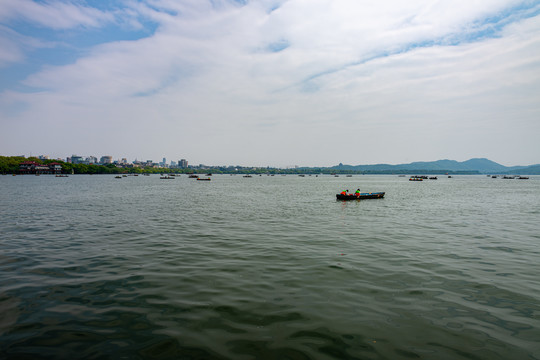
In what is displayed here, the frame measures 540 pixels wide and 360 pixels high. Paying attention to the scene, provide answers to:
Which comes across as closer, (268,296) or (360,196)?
(268,296)

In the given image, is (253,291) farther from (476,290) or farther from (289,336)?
(476,290)

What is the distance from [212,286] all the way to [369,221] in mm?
24412

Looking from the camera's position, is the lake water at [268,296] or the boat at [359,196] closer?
the lake water at [268,296]

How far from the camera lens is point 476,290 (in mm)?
12352

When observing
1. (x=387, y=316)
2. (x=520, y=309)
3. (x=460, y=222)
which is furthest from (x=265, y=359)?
(x=460, y=222)

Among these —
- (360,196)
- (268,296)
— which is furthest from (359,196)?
(268,296)

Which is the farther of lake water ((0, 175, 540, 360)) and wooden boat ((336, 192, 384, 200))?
wooden boat ((336, 192, 384, 200))

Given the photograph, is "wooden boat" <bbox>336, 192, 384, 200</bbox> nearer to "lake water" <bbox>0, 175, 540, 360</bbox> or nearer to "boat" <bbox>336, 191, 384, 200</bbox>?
"boat" <bbox>336, 191, 384, 200</bbox>

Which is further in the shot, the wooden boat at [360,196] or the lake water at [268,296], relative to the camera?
the wooden boat at [360,196]

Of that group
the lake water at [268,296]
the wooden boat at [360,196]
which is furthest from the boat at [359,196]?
the lake water at [268,296]

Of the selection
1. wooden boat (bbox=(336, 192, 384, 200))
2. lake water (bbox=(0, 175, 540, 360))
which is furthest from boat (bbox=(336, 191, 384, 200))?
lake water (bbox=(0, 175, 540, 360))

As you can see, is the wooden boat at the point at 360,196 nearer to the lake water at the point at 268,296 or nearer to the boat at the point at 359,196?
the boat at the point at 359,196

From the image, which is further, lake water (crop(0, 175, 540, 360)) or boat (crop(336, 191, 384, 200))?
boat (crop(336, 191, 384, 200))

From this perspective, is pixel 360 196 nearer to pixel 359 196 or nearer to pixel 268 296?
pixel 359 196
